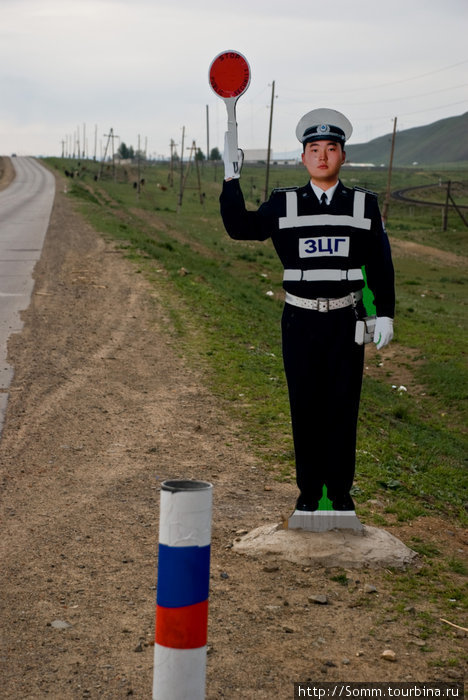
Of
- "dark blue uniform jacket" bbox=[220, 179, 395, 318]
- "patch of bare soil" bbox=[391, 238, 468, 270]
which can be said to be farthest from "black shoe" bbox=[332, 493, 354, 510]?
"patch of bare soil" bbox=[391, 238, 468, 270]

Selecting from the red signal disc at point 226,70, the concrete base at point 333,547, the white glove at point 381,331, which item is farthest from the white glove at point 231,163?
the concrete base at point 333,547

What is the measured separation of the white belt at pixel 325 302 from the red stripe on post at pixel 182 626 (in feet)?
7.72

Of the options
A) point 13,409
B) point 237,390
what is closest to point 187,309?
point 237,390

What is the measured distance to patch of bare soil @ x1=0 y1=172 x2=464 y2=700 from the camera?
4.00 metres

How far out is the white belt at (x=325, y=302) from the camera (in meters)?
5.20

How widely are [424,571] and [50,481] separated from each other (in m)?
2.96

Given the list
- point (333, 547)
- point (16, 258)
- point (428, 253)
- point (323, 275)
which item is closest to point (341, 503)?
point (333, 547)

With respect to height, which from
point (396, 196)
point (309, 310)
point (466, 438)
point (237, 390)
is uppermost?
point (396, 196)

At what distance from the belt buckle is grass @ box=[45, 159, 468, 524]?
1770 millimetres

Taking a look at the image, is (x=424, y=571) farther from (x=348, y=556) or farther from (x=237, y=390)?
(x=237, y=390)

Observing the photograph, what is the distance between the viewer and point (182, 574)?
10.6ft

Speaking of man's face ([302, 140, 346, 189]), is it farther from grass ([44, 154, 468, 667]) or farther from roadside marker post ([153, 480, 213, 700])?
roadside marker post ([153, 480, 213, 700])

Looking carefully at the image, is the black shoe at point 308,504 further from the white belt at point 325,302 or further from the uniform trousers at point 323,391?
the white belt at point 325,302

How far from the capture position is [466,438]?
11.3 meters
